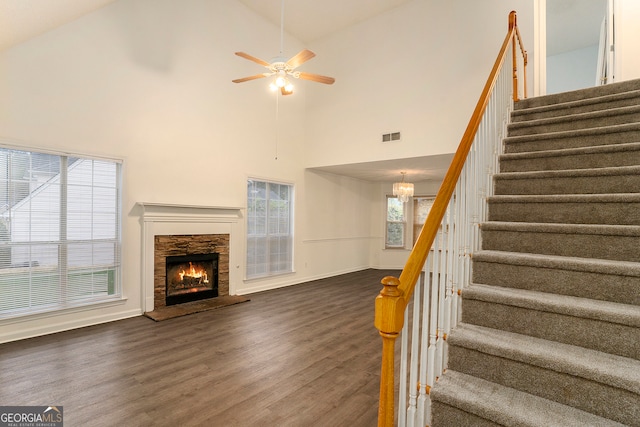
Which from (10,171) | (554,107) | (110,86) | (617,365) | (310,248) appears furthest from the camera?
(310,248)

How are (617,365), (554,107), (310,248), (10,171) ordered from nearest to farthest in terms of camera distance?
(617,365) → (554,107) → (10,171) → (310,248)

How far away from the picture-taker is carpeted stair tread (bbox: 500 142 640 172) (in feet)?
7.93

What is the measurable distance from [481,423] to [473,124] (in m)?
1.65

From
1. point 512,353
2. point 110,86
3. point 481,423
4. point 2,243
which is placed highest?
point 110,86

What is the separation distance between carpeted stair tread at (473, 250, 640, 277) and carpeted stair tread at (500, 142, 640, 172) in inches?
41.2

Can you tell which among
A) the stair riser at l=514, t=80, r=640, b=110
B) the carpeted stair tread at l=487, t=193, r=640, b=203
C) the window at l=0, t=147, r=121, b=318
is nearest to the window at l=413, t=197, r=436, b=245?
the stair riser at l=514, t=80, r=640, b=110

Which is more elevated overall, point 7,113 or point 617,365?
point 7,113

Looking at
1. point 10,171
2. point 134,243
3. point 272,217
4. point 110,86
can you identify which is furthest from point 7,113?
point 272,217

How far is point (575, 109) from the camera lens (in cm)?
326

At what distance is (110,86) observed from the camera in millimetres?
4309

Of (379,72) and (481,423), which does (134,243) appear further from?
(379,72)

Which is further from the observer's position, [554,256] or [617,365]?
[554,256]

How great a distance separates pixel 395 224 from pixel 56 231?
24.8 feet

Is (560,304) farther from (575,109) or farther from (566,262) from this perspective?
(575,109)
